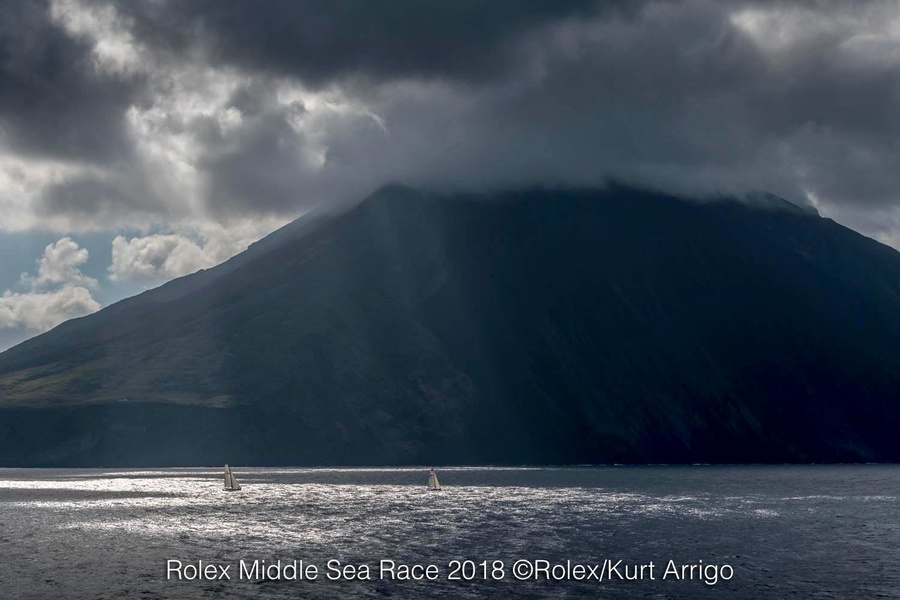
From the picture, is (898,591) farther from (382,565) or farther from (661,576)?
(382,565)

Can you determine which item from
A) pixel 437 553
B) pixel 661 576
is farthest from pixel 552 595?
pixel 437 553

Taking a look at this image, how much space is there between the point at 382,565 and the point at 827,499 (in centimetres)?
11229

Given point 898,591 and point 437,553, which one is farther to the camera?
point 437,553

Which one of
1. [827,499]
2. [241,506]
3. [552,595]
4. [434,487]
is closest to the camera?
[552,595]

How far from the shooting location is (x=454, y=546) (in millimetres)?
94438

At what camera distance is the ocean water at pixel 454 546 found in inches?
2864

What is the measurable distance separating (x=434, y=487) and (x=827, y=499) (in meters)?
67.9

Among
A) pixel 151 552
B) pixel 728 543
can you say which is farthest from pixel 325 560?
pixel 728 543

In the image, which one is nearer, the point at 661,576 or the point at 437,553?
the point at 661,576

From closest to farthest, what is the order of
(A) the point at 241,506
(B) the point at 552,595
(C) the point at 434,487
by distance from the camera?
(B) the point at 552,595
(A) the point at 241,506
(C) the point at 434,487

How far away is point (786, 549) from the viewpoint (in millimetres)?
96250

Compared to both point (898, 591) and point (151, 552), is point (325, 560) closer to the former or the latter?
point (151, 552)

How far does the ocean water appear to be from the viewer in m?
72.8

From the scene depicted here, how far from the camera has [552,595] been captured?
227 ft
